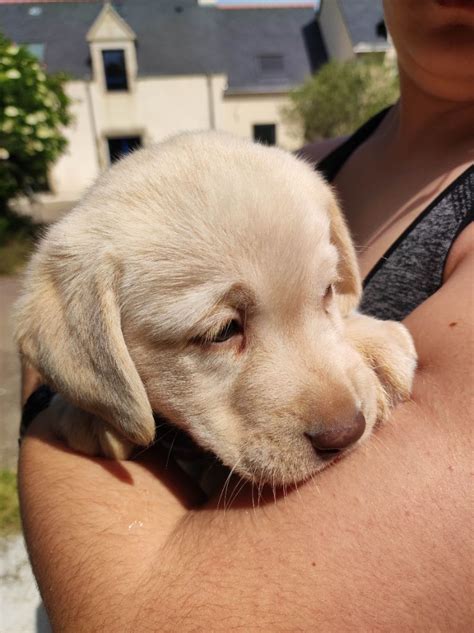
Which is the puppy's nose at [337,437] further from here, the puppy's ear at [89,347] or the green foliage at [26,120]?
the green foliage at [26,120]

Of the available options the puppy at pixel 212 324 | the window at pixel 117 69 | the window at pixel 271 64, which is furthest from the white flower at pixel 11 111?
the window at pixel 271 64

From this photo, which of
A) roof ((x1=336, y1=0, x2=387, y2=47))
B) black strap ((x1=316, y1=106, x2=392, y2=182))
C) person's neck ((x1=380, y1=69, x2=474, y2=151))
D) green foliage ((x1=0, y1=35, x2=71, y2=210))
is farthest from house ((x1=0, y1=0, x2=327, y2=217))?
person's neck ((x1=380, y1=69, x2=474, y2=151))

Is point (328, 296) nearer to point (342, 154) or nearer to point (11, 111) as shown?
point (342, 154)

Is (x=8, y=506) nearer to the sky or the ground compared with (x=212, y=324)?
nearer to the ground

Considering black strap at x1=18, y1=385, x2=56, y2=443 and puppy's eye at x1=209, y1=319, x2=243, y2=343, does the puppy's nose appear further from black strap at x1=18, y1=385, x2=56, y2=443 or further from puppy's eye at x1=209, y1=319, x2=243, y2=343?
black strap at x1=18, y1=385, x2=56, y2=443

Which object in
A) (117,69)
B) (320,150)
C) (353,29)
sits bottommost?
(117,69)

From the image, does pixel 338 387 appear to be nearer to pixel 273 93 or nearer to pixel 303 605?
pixel 303 605

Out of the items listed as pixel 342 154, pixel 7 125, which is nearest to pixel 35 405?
pixel 342 154
